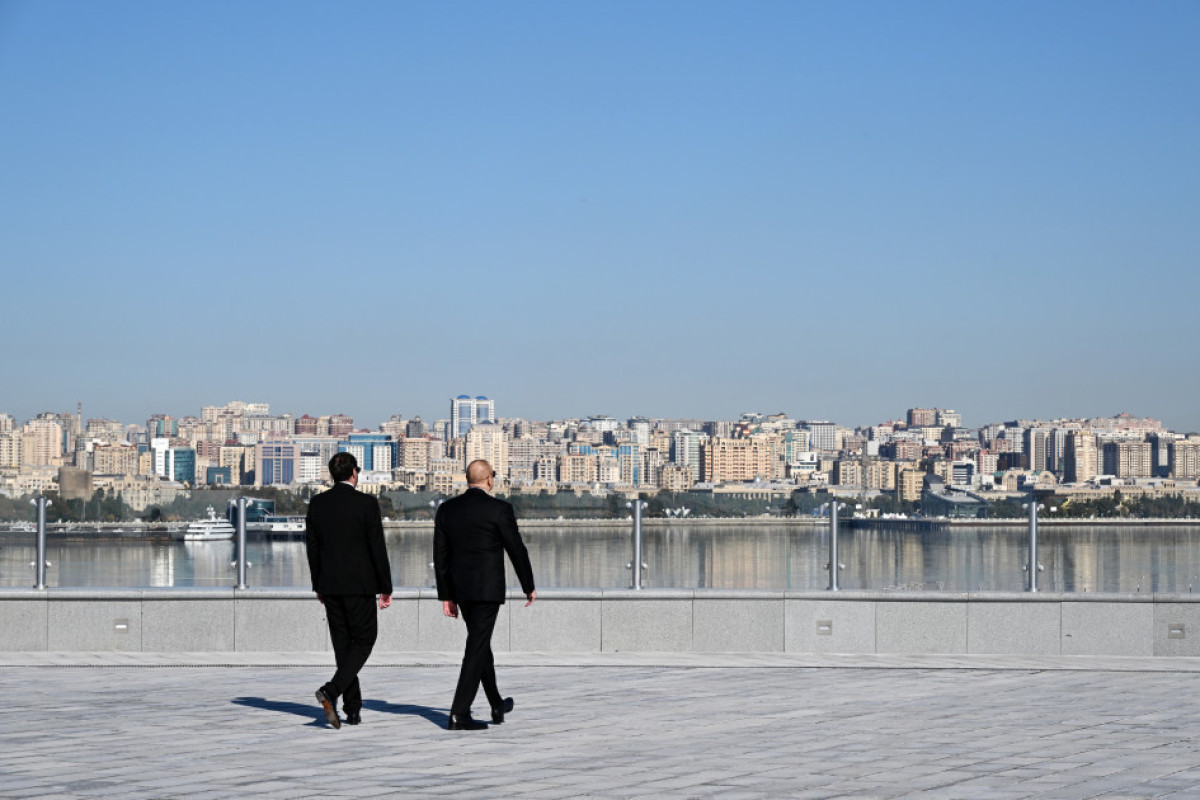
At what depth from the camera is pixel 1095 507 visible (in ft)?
51.0

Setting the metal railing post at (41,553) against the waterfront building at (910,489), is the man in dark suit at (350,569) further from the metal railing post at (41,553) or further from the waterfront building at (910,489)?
the waterfront building at (910,489)

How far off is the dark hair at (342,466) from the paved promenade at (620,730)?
146 cm

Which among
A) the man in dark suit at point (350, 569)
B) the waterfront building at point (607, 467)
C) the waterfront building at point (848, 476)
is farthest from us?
the waterfront building at point (607, 467)

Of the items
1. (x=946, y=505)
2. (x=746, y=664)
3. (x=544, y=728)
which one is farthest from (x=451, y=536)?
(x=946, y=505)

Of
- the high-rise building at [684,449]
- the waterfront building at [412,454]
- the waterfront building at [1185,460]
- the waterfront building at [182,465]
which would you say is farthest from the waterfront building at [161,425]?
the waterfront building at [1185,460]

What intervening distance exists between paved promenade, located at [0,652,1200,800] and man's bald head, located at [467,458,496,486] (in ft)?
4.66

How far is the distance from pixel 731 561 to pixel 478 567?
17.3 feet

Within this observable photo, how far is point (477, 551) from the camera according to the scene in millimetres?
9477

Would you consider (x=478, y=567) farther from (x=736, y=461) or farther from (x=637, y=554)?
(x=736, y=461)

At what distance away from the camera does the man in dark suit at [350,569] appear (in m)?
9.49

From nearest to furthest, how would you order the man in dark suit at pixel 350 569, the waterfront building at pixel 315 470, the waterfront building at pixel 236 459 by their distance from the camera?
the man in dark suit at pixel 350 569
the waterfront building at pixel 315 470
the waterfront building at pixel 236 459

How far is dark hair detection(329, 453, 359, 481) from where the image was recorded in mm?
9687

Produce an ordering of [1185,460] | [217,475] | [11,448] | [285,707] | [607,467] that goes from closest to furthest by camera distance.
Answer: [285,707]
[1185,460]
[11,448]
[217,475]
[607,467]

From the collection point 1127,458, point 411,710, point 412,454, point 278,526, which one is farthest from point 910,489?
point 412,454
